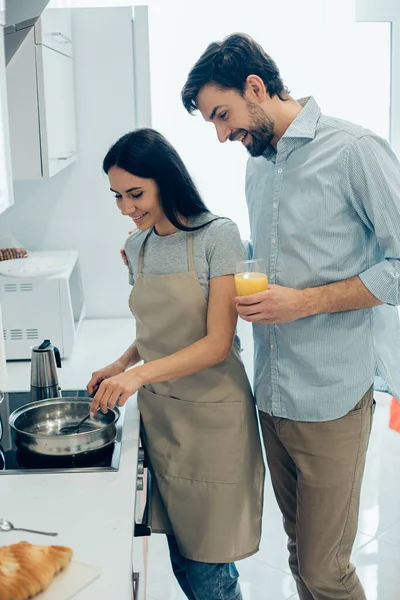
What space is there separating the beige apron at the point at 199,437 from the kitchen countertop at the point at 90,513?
13 cm

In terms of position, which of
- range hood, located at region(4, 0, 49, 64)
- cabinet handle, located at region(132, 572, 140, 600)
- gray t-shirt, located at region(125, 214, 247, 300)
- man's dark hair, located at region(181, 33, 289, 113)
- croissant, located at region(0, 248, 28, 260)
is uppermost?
range hood, located at region(4, 0, 49, 64)

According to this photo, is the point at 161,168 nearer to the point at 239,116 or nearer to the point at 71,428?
the point at 239,116

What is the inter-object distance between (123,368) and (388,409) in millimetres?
2613

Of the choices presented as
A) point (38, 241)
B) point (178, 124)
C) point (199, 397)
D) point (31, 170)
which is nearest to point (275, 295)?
point (199, 397)

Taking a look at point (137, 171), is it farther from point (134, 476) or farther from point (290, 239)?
point (134, 476)

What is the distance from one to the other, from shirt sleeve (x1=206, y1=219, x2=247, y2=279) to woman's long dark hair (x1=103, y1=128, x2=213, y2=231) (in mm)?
48

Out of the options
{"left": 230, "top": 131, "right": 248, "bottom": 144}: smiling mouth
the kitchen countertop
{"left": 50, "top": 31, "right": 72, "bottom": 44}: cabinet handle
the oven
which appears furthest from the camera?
{"left": 50, "top": 31, "right": 72, "bottom": 44}: cabinet handle

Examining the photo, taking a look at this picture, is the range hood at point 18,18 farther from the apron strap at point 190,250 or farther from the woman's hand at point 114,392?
the woman's hand at point 114,392

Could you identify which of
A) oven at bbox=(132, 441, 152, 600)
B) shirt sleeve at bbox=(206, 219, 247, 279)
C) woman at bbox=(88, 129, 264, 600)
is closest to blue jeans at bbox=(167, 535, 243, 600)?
woman at bbox=(88, 129, 264, 600)

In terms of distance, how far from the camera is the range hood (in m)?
1.96

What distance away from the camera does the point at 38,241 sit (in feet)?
10.8

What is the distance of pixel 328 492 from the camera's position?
174 centimetres

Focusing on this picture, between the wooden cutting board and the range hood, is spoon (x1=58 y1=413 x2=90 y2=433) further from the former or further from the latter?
the range hood

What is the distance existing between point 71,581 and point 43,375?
883mm
